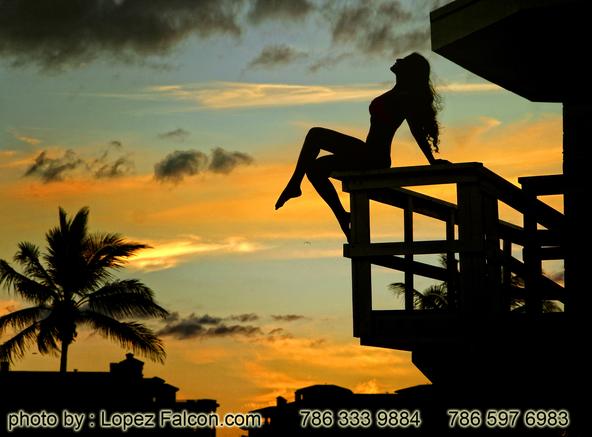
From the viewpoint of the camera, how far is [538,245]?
32.3 ft

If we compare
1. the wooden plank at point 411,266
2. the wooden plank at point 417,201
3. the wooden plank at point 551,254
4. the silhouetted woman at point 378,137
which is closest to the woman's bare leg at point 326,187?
the silhouetted woman at point 378,137

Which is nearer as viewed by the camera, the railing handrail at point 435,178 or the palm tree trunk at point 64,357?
the railing handrail at point 435,178

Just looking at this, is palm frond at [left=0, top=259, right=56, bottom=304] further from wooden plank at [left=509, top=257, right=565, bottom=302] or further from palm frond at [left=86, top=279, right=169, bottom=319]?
wooden plank at [left=509, top=257, right=565, bottom=302]

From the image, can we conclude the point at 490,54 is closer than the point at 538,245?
No

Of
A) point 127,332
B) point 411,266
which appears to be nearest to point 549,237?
point 411,266

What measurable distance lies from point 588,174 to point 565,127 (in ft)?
4.27

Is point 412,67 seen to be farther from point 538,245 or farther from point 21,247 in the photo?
point 21,247

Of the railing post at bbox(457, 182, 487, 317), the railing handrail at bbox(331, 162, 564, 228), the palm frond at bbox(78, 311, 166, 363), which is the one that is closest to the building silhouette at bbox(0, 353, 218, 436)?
the palm frond at bbox(78, 311, 166, 363)

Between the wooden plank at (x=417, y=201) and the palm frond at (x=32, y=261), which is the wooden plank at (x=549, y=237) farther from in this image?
the palm frond at (x=32, y=261)

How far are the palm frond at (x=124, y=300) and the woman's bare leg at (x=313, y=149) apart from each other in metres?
26.5

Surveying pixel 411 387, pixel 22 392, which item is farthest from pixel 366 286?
pixel 22 392

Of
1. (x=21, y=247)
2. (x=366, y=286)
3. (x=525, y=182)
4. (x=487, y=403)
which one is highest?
(x=21, y=247)

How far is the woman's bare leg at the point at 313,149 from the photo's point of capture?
9953 mm

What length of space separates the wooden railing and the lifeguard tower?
0.03 ft
